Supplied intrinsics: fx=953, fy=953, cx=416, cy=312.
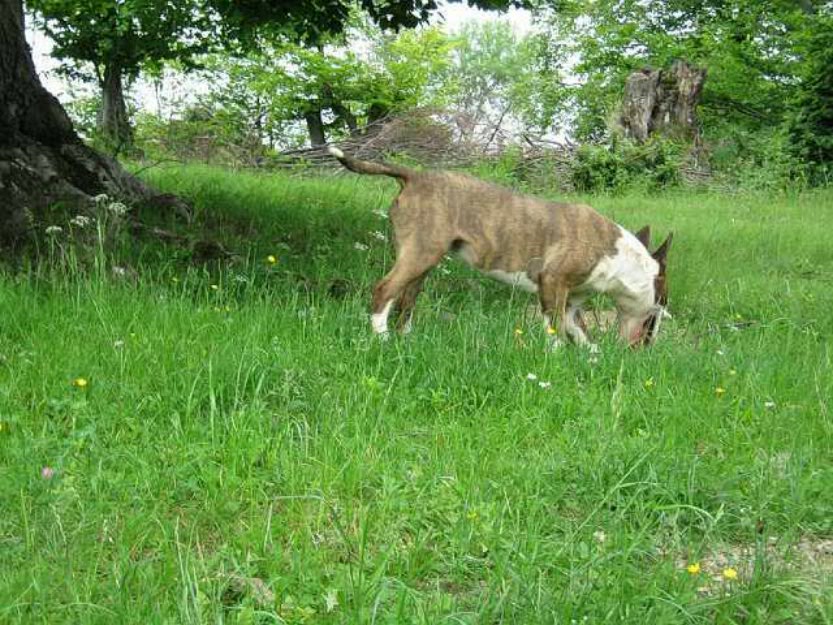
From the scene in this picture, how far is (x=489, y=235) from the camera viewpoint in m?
6.86

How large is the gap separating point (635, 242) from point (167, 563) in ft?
16.8

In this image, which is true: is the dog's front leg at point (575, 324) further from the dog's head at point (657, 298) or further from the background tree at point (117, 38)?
the background tree at point (117, 38)

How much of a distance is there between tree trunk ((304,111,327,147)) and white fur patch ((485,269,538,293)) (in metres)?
25.8

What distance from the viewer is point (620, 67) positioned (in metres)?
34.3

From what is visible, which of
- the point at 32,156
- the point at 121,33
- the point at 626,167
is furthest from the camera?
the point at 121,33

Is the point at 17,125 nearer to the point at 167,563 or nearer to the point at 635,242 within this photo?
the point at 635,242

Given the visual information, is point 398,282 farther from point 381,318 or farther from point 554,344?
point 554,344

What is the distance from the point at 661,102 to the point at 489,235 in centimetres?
1352

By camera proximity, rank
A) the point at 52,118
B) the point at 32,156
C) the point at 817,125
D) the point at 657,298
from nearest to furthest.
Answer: the point at 657,298 < the point at 32,156 < the point at 52,118 < the point at 817,125

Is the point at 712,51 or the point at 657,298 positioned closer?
the point at 657,298

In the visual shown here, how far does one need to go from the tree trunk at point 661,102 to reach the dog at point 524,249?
12.4 meters

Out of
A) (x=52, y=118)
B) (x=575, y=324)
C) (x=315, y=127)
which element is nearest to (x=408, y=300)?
(x=575, y=324)

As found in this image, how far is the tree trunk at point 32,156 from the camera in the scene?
7020mm

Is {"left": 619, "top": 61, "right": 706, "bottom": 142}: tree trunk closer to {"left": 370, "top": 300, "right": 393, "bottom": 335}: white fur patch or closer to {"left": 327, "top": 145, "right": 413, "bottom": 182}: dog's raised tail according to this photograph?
{"left": 327, "top": 145, "right": 413, "bottom": 182}: dog's raised tail
